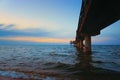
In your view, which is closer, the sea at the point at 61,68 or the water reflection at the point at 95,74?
the water reflection at the point at 95,74

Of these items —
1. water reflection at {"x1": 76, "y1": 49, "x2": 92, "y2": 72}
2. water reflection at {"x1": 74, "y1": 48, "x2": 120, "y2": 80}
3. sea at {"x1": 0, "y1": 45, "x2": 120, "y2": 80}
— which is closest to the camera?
water reflection at {"x1": 74, "y1": 48, "x2": 120, "y2": 80}

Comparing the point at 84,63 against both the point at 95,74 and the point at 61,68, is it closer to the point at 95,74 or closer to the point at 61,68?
the point at 61,68

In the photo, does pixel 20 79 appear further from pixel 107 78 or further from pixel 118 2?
pixel 118 2

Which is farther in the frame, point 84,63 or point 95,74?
point 84,63

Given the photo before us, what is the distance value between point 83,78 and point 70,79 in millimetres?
724

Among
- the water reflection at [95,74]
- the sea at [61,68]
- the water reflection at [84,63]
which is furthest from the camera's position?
the water reflection at [84,63]

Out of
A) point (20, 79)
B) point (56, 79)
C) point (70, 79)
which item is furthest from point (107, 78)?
point (20, 79)

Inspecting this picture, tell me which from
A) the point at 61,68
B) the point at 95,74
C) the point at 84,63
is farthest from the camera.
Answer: the point at 84,63

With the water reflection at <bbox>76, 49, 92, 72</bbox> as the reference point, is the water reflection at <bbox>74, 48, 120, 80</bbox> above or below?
below

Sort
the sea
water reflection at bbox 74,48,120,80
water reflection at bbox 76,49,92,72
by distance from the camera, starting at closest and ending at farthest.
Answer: water reflection at bbox 74,48,120,80 → the sea → water reflection at bbox 76,49,92,72

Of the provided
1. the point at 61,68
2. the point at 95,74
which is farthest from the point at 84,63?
the point at 95,74

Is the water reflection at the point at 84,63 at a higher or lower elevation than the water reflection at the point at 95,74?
higher

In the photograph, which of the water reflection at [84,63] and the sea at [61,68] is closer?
the sea at [61,68]

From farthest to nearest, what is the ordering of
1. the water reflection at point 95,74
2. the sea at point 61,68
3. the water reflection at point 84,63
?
the water reflection at point 84,63 < the sea at point 61,68 < the water reflection at point 95,74
